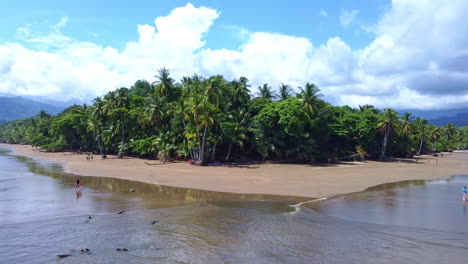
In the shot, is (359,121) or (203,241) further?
(359,121)

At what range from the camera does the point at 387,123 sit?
55.0m

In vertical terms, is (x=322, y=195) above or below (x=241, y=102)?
below

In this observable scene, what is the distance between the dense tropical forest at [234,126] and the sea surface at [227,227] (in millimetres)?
20487

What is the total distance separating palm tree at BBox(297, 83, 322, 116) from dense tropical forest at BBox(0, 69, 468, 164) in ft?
0.50

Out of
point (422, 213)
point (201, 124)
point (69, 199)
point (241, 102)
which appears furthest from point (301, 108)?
point (69, 199)

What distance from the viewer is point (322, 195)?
2325 cm

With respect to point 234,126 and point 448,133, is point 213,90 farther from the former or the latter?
point 448,133

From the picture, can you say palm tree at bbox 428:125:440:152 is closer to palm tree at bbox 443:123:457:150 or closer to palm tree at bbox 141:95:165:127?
palm tree at bbox 443:123:457:150

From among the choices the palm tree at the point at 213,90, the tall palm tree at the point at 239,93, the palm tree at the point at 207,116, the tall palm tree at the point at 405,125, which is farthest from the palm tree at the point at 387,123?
the palm tree at the point at 207,116

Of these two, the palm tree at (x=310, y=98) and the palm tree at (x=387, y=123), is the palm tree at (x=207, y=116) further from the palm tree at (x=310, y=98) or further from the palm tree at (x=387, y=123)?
the palm tree at (x=387, y=123)

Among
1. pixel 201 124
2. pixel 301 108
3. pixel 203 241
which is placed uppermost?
pixel 301 108

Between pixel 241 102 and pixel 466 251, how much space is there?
1557 inches

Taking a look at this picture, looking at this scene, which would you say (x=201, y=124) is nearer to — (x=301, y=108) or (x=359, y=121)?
(x=301, y=108)

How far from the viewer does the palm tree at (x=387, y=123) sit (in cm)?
5472
